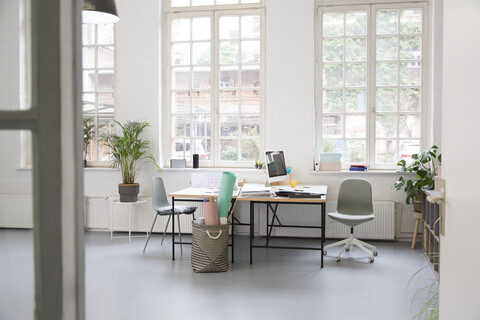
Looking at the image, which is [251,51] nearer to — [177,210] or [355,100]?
[355,100]

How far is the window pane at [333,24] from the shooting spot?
6965 millimetres

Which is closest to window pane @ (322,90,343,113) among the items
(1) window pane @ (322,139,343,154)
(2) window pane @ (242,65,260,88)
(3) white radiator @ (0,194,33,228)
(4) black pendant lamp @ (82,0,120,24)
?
(1) window pane @ (322,139,343,154)

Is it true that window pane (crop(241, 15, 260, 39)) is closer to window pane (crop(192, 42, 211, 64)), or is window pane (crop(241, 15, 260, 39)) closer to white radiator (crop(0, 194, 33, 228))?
window pane (crop(192, 42, 211, 64))

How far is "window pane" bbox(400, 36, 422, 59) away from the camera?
6.78 metres

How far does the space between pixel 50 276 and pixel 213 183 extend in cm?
579

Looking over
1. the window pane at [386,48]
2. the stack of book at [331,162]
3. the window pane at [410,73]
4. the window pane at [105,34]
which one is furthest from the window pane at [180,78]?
the window pane at [410,73]

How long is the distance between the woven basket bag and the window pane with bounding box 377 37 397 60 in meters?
3.73

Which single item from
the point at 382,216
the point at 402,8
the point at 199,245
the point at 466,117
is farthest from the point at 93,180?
the point at 466,117

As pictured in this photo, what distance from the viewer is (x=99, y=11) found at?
133 inches

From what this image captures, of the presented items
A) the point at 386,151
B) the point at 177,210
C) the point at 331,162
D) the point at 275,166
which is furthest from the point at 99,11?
the point at 386,151

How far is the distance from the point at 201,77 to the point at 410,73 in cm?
327

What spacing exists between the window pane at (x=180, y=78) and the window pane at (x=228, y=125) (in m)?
0.81

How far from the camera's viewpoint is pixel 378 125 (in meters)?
6.91

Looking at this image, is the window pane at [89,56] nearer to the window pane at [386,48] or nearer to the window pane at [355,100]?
the window pane at [355,100]
